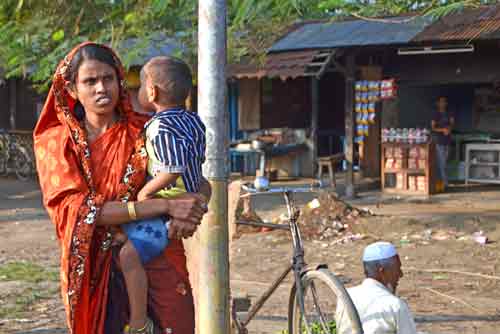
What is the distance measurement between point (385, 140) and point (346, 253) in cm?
567

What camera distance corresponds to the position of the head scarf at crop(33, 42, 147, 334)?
2.63 meters

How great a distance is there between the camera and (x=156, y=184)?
2.71 meters

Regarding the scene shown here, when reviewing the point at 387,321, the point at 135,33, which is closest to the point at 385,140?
the point at 135,33

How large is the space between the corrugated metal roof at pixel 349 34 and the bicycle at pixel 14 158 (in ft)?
22.2

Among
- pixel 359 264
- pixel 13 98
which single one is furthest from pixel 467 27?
pixel 13 98

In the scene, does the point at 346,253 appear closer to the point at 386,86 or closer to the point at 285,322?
the point at 285,322

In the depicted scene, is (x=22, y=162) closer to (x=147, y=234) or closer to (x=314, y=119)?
(x=314, y=119)

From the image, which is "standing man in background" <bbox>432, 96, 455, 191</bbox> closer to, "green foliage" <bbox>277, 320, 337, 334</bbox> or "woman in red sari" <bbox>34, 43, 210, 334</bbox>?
"green foliage" <bbox>277, 320, 337, 334</bbox>

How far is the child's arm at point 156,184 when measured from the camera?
2.71 m

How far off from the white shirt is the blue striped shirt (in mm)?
1419

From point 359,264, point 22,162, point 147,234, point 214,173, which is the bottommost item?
point 359,264

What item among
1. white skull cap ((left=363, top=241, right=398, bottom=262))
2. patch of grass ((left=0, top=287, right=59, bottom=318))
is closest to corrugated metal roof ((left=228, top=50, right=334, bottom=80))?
patch of grass ((left=0, top=287, right=59, bottom=318))

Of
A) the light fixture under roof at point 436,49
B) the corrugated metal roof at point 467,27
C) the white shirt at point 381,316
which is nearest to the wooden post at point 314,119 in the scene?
the light fixture under roof at point 436,49

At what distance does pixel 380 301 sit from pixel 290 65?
34.3 ft
